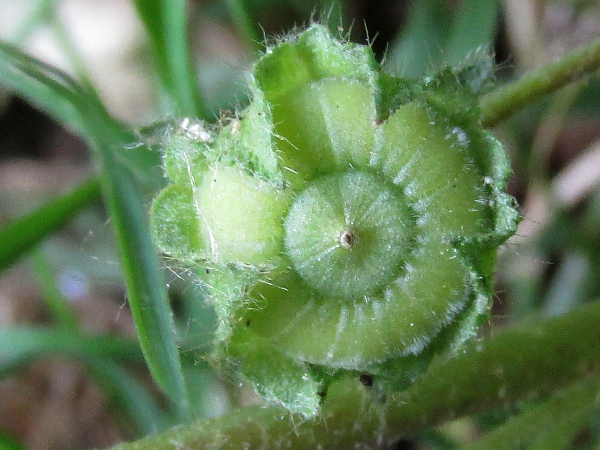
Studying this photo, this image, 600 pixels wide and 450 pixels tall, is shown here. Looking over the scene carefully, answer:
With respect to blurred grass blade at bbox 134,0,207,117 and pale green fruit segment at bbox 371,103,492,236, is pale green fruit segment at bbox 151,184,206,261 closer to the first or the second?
pale green fruit segment at bbox 371,103,492,236

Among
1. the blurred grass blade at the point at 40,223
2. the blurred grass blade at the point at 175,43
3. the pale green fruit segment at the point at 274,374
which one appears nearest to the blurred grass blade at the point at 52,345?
the blurred grass blade at the point at 40,223

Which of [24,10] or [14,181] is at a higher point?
[24,10]

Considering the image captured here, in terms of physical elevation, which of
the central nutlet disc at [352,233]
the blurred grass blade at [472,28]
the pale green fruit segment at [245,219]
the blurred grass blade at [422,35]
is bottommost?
the central nutlet disc at [352,233]

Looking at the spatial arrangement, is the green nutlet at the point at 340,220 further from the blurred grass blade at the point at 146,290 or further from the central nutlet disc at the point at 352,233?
the blurred grass blade at the point at 146,290

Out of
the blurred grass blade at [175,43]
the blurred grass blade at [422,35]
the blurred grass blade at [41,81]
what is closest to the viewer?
the blurred grass blade at [41,81]

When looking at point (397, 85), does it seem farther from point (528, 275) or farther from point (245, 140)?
point (528, 275)

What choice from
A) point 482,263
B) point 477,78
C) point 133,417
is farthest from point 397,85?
point 133,417
